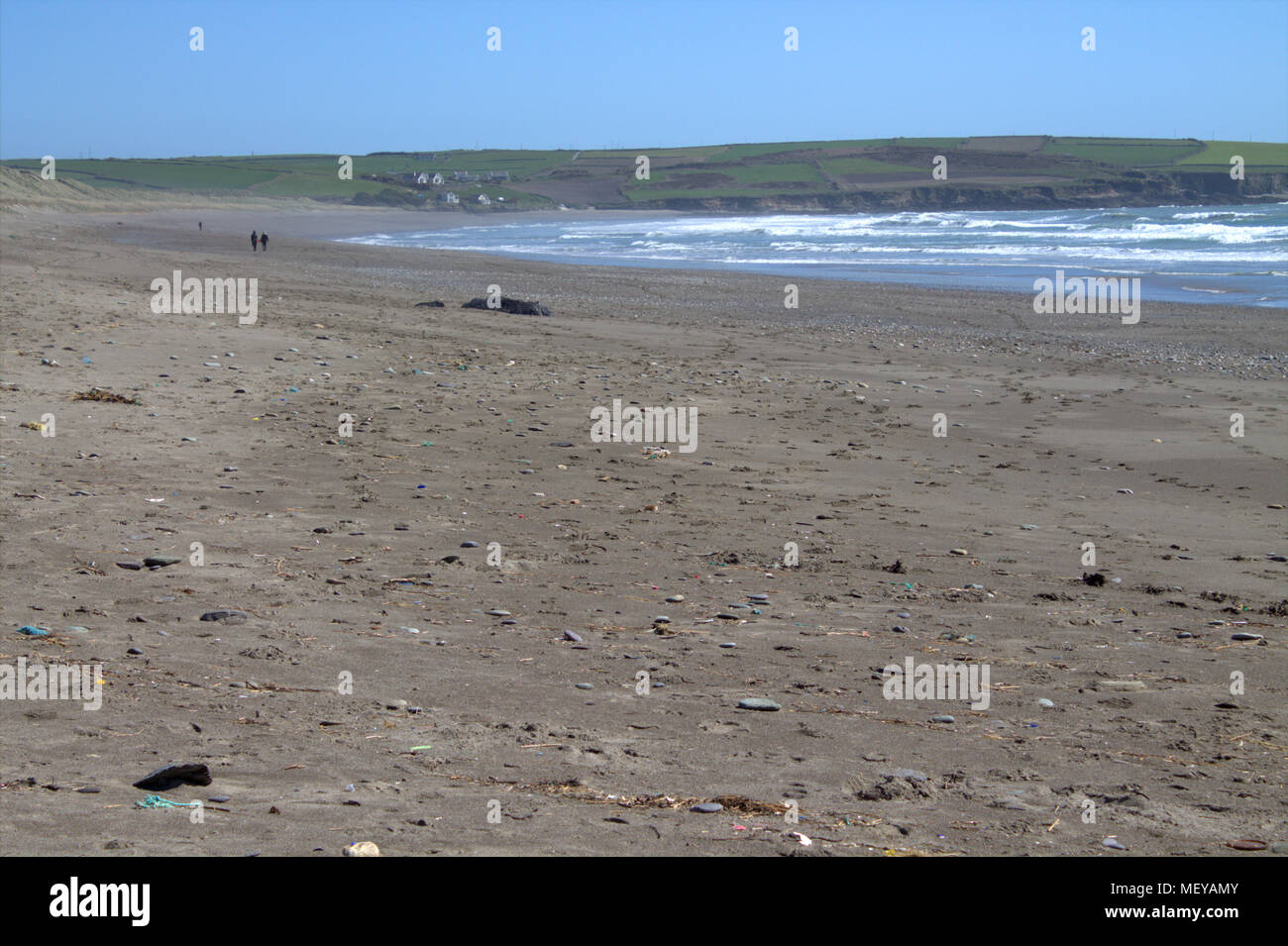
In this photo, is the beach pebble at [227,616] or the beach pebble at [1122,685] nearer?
the beach pebble at [1122,685]

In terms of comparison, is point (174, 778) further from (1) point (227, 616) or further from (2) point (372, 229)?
(2) point (372, 229)

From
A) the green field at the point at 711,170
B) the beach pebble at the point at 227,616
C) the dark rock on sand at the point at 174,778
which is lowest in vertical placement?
the dark rock on sand at the point at 174,778

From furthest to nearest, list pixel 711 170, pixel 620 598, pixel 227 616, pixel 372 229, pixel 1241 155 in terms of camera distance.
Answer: pixel 711 170, pixel 1241 155, pixel 372 229, pixel 620 598, pixel 227 616

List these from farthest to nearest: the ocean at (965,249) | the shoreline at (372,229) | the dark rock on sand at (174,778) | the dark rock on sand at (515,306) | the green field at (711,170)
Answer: the green field at (711,170), the ocean at (965,249), the shoreline at (372,229), the dark rock on sand at (515,306), the dark rock on sand at (174,778)

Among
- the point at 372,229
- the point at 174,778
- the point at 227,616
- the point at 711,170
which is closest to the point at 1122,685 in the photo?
the point at 174,778

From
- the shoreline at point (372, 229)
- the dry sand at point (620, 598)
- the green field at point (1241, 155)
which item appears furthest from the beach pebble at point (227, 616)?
the green field at point (1241, 155)

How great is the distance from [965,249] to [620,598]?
4183 cm

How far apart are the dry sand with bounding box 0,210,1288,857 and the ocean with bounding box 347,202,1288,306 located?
1704 cm

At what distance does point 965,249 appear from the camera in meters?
45.1

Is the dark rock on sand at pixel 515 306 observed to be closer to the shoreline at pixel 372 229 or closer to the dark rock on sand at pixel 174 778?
the shoreline at pixel 372 229

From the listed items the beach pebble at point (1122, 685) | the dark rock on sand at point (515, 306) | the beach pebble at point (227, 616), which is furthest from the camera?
the dark rock on sand at point (515, 306)

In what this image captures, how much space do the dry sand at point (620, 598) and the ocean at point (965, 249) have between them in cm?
1704

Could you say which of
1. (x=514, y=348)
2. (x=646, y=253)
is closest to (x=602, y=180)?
(x=646, y=253)

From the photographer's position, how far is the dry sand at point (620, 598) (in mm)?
3932
